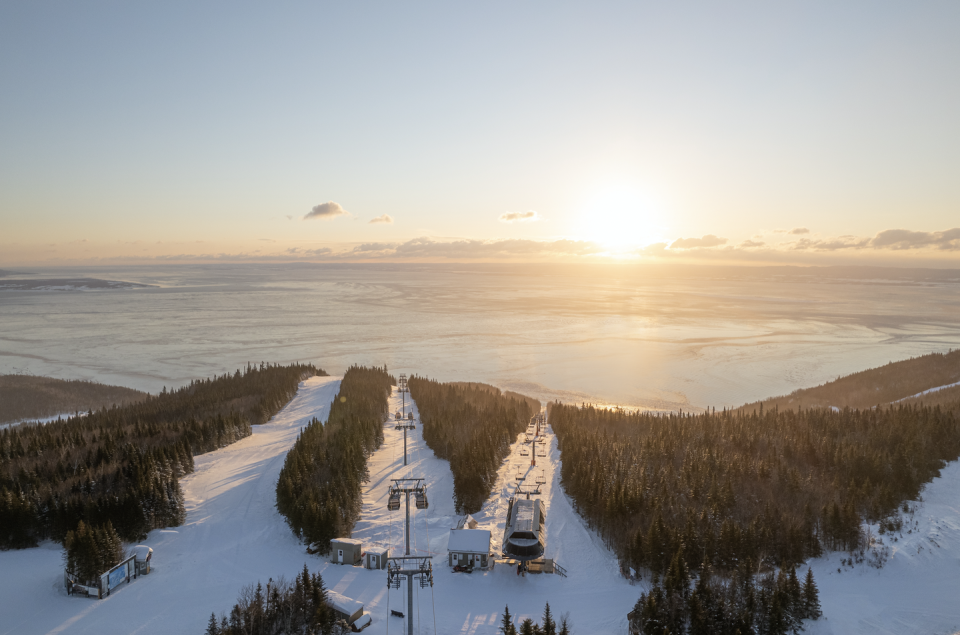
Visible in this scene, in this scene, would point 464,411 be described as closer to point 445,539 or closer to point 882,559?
point 445,539

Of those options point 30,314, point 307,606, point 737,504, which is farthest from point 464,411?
point 30,314

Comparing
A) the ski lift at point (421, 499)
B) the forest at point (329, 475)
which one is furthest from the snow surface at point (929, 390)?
the ski lift at point (421, 499)

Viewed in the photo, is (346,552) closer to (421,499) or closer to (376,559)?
(376,559)

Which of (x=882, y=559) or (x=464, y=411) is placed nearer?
(x=882, y=559)

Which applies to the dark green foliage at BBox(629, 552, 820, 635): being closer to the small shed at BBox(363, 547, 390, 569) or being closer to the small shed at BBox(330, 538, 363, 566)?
the small shed at BBox(363, 547, 390, 569)

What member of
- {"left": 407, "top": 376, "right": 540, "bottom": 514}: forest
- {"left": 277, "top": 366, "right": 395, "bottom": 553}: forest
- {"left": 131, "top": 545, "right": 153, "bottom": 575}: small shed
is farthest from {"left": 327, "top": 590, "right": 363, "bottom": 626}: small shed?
{"left": 407, "top": 376, "right": 540, "bottom": 514}: forest
